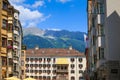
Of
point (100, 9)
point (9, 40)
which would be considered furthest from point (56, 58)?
point (100, 9)

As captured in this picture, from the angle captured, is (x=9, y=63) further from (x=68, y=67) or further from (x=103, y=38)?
(x=68, y=67)

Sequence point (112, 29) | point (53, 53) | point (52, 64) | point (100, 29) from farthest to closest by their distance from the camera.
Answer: point (53, 53) < point (52, 64) < point (100, 29) < point (112, 29)

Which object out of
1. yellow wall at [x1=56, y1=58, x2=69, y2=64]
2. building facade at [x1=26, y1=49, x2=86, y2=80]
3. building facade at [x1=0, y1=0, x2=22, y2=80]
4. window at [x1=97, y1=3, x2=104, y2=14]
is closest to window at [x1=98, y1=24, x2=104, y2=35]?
window at [x1=97, y1=3, x2=104, y2=14]

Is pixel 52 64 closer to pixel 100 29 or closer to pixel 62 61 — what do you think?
pixel 62 61

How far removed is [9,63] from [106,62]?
27022mm

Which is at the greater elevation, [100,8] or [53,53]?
[53,53]

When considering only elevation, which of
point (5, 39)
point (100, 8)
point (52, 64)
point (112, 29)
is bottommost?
point (112, 29)

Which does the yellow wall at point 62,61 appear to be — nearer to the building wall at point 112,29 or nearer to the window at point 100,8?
the window at point 100,8

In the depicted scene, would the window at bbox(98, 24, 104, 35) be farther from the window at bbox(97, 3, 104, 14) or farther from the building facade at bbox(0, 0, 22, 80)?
the building facade at bbox(0, 0, 22, 80)

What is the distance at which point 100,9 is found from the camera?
53406 mm

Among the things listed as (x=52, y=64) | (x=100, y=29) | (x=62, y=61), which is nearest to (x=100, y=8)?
(x=100, y=29)

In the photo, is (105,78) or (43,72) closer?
(105,78)

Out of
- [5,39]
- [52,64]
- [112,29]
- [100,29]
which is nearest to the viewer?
[112,29]

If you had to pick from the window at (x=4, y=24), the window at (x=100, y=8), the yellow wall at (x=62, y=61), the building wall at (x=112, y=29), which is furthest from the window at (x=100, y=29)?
the yellow wall at (x=62, y=61)
